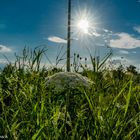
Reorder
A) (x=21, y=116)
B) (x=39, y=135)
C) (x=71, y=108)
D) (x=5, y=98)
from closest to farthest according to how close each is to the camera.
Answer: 1. (x=39, y=135)
2. (x=21, y=116)
3. (x=71, y=108)
4. (x=5, y=98)

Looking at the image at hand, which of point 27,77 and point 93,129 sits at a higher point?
point 27,77

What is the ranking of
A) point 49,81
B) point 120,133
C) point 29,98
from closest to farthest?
point 120,133, point 29,98, point 49,81

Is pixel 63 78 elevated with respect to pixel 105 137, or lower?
elevated

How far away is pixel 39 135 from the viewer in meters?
2.50

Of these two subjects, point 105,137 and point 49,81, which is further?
point 49,81

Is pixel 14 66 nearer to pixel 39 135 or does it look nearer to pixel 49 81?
pixel 49 81

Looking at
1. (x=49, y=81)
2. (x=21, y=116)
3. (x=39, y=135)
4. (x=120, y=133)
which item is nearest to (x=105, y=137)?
(x=120, y=133)

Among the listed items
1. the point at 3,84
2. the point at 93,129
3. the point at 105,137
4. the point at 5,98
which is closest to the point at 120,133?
the point at 105,137

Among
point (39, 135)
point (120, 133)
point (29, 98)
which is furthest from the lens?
point (29, 98)

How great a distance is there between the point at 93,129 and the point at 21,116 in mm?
669

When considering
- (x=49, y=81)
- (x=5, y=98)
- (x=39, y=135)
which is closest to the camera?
(x=39, y=135)

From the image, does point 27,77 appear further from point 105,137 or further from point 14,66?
point 105,137

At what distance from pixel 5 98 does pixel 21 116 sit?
126 centimetres

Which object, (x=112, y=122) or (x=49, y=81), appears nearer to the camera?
(x=112, y=122)
